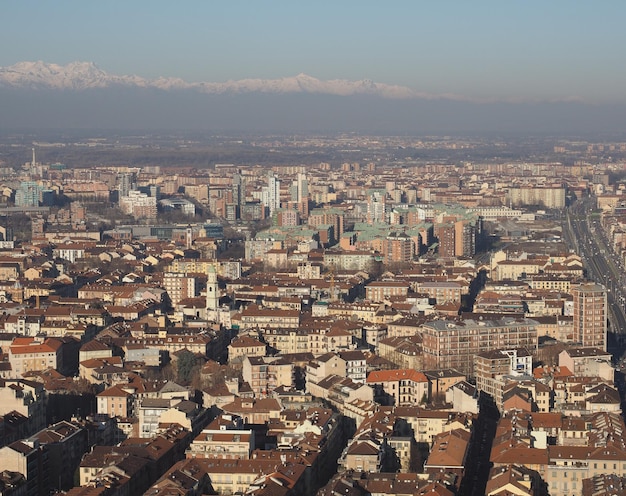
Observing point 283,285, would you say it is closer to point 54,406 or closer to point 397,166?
point 54,406

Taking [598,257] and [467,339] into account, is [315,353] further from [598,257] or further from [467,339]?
[598,257]


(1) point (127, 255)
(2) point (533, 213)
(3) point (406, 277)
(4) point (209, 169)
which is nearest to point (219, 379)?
(3) point (406, 277)

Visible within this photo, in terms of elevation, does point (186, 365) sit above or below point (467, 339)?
below

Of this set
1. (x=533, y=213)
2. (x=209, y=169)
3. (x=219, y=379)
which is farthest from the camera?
(x=209, y=169)

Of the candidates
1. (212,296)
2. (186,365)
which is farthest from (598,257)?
(186,365)

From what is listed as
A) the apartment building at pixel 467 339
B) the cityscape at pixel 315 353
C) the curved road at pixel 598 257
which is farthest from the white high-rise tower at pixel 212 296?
the curved road at pixel 598 257

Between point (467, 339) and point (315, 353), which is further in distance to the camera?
point (315, 353)

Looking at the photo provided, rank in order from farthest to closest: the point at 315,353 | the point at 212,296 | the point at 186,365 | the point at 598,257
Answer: the point at 598,257, the point at 212,296, the point at 315,353, the point at 186,365

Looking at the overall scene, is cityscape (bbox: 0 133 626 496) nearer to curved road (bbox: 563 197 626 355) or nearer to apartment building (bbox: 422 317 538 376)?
apartment building (bbox: 422 317 538 376)

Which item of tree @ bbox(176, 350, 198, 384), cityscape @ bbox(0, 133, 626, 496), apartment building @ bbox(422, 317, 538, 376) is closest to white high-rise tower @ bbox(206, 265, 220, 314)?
cityscape @ bbox(0, 133, 626, 496)

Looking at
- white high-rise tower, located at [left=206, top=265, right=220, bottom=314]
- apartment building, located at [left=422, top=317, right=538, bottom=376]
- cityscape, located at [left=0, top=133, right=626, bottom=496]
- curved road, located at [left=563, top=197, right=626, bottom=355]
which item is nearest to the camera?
cityscape, located at [left=0, top=133, right=626, bottom=496]

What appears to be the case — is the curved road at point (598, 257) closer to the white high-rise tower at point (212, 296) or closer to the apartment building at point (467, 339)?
the apartment building at point (467, 339)
